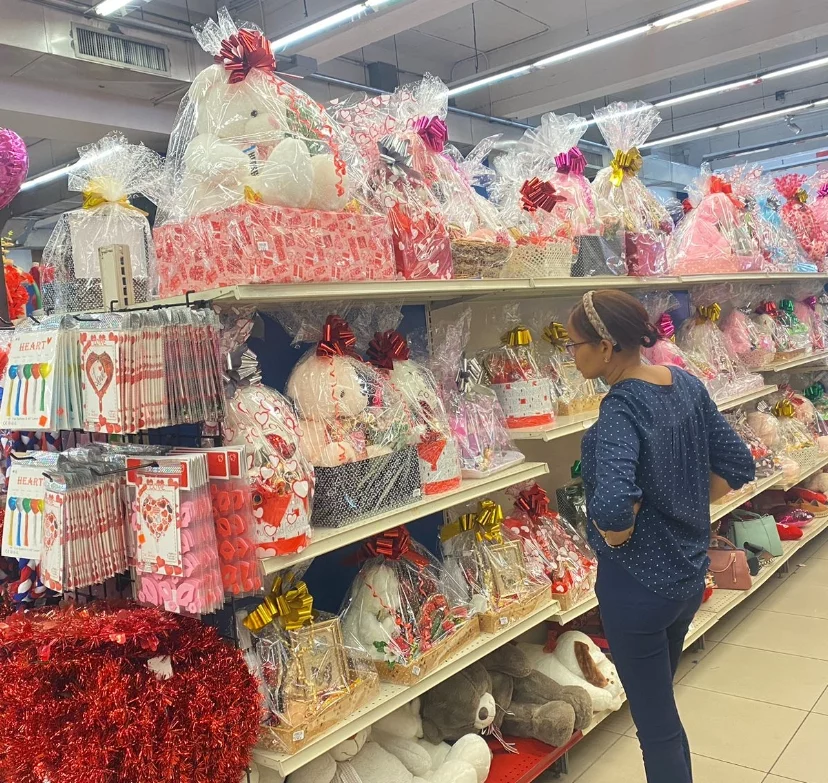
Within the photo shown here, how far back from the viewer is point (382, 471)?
6.40 ft

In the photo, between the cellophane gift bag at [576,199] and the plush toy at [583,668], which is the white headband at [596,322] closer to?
the cellophane gift bag at [576,199]

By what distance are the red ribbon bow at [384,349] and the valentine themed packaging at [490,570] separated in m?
0.66

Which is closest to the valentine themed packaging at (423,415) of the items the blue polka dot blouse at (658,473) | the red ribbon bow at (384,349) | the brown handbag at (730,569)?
the red ribbon bow at (384,349)

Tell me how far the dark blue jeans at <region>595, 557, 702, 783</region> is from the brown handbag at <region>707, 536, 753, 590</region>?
171 cm

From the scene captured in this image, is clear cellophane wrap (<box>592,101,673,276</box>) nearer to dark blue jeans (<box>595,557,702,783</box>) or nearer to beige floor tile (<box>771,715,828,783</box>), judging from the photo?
dark blue jeans (<box>595,557,702,783</box>)

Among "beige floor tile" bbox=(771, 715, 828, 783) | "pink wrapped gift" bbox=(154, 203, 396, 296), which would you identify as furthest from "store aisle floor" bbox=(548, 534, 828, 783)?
"pink wrapped gift" bbox=(154, 203, 396, 296)

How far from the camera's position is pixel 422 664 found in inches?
79.7

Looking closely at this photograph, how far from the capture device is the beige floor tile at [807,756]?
2469mm

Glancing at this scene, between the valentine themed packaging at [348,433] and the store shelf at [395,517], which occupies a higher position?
the valentine themed packaging at [348,433]

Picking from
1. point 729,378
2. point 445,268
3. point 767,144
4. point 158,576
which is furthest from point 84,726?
point 767,144

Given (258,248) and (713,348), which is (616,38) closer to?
(713,348)

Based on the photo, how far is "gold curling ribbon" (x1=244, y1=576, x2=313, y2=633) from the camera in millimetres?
1812

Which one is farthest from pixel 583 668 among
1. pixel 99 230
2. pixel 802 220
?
pixel 802 220

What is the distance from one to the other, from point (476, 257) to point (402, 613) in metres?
1.03
